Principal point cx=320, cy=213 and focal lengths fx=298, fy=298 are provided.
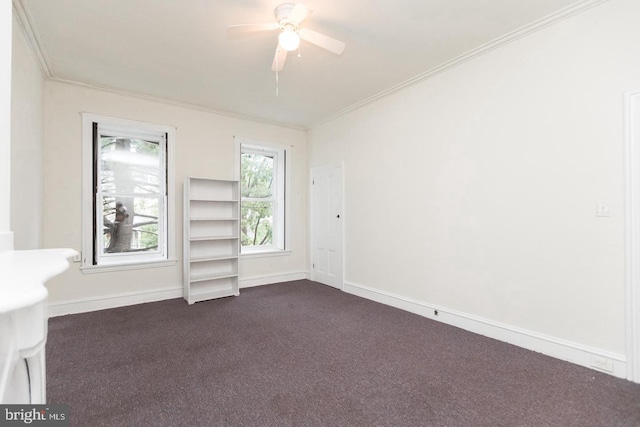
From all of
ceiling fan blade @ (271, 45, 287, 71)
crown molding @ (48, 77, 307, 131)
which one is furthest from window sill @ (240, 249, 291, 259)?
ceiling fan blade @ (271, 45, 287, 71)

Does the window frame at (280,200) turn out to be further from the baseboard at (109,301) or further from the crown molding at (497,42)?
the crown molding at (497,42)

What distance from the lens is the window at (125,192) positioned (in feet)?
11.9

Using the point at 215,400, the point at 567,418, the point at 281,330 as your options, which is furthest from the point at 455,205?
the point at 215,400

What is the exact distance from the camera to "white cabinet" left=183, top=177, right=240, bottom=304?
4051 millimetres

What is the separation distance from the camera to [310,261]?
526 centimetres

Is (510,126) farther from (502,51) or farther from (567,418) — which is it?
(567,418)

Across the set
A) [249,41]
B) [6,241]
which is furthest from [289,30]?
[6,241]

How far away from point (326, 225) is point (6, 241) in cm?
401

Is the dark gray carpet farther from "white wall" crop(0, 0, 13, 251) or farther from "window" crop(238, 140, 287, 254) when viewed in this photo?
"window" crop(238, 140, 287, 254)

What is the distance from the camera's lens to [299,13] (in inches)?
83.2

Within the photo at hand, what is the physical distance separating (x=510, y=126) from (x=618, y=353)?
1914 mm

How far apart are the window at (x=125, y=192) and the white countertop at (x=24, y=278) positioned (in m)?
3.24

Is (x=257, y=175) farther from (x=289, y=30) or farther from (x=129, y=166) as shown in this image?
(x=289, y=30)

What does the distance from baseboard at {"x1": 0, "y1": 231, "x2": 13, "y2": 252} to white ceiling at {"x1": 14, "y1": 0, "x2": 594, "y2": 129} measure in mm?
2017
